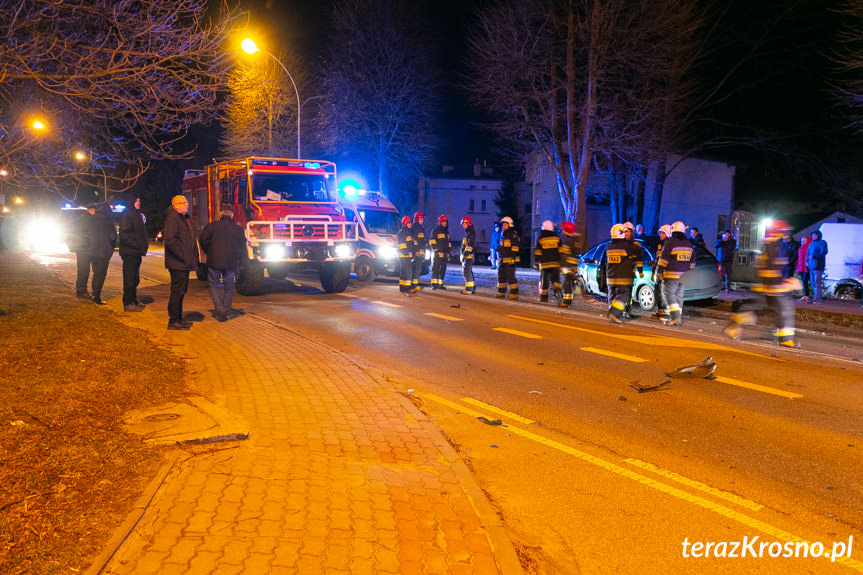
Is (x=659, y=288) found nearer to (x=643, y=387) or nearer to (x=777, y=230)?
(x=777, y=230)

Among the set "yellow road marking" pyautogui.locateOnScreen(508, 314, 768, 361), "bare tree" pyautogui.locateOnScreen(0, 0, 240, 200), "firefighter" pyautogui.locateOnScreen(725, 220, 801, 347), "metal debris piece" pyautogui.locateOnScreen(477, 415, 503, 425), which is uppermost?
"bare tree" pyautogui.locateOnScreen(0, 0, 240, 200)

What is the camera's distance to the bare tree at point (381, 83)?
37906 mm

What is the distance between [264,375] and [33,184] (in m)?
7.10

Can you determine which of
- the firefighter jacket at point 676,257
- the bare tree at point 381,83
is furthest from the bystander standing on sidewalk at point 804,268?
the bare tree at point 381,83

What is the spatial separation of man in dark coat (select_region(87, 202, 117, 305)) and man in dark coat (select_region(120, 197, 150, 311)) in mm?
553

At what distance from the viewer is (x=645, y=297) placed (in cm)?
1424

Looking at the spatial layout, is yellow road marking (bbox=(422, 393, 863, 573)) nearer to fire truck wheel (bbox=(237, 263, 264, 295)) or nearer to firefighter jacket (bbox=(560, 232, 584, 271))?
firefighter jacket (bbox=(560, 232, 584, 271))

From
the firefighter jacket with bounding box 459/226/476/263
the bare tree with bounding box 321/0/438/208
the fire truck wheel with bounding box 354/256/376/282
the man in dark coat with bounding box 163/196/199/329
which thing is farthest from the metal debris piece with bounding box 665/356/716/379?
the bare tree with bounding box 321/0/438/208

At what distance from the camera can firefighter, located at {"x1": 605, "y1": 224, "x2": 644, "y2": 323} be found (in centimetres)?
1243

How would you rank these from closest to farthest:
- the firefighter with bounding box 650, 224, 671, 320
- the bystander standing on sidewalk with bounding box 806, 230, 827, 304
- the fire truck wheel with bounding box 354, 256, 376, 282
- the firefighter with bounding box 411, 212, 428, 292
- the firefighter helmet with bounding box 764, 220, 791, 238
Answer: the firefighter helmet with bounding box 764, 220, 791, 238
the firefighter with bounding box 650, 224, 671, 320
the bystander standing on sidewalk with bounding box 806, 230, 827, 304
the firefighter with bounding box 411, 212, 428, 292
the fire truck wheel with bounding box 354, 256, 376, 282

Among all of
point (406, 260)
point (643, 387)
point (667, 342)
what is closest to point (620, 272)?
point (667, 342)

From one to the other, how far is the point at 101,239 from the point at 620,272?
10.2 m

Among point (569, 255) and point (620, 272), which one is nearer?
point (620, 272)

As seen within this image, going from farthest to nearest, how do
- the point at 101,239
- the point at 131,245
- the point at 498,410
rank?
the point at 101,239 < the point at 131,245 < the point at 498,410
